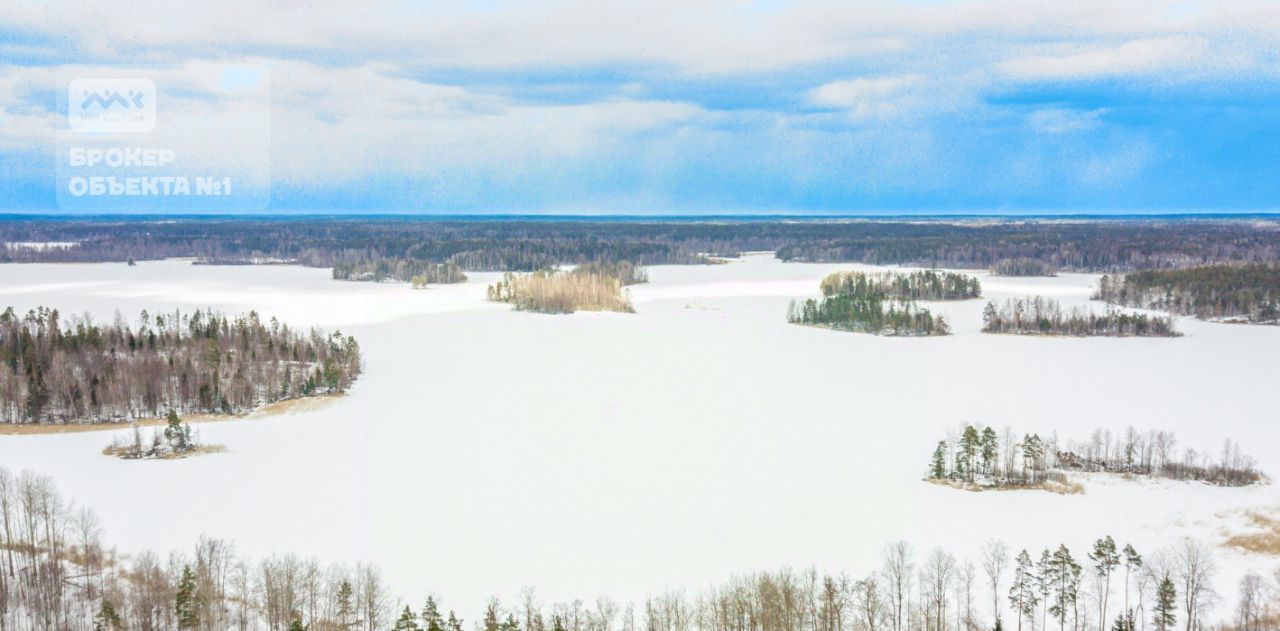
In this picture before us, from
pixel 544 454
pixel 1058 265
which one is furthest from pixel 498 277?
pixel 544 454

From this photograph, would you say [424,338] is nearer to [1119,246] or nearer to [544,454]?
[544,454]

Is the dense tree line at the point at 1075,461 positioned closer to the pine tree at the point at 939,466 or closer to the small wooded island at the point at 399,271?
the pine tree at the point at 939,466

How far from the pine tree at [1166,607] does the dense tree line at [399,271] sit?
98.7m

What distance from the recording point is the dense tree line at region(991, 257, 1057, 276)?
398ft

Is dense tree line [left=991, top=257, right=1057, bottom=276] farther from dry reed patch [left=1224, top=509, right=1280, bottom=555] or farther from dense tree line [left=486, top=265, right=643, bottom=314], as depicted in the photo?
dry reed patch [left=1224, top=509, right=1280, bottom=555]

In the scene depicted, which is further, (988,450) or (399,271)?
(399,271)

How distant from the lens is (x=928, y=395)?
143 ft

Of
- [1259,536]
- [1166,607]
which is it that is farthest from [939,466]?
[1166,607]

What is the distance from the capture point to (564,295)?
82875mm

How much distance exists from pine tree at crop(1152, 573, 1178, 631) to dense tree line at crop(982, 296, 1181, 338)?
49.9 meters

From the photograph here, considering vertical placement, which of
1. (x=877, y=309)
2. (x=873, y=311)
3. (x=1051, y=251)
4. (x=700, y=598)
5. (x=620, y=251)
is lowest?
(x=700, y=598)

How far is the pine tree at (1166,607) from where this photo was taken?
18297 mm

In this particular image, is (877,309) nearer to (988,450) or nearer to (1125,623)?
(988,450)

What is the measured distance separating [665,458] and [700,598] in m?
12.8
